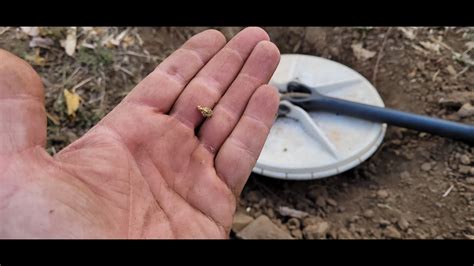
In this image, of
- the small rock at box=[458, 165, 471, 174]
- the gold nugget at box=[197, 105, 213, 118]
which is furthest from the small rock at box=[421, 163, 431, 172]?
the gold nugget at box=[197, 105, 213, 118]

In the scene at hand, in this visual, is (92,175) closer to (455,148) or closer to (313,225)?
(313,225)

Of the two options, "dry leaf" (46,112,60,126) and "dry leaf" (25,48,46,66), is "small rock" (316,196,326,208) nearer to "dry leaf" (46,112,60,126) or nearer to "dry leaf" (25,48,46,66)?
"dry leaf" (46,112,60,126)

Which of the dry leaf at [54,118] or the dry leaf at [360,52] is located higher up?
the dry leaf at [360,52]

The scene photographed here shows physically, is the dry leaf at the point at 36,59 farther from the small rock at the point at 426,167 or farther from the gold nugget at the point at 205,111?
the small rock at the point at 426,167

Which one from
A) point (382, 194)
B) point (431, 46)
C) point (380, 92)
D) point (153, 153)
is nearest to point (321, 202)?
point (382, 194)

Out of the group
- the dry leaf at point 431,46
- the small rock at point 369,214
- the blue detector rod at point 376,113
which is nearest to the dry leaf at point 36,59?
the blue detector rod at point 376,113
